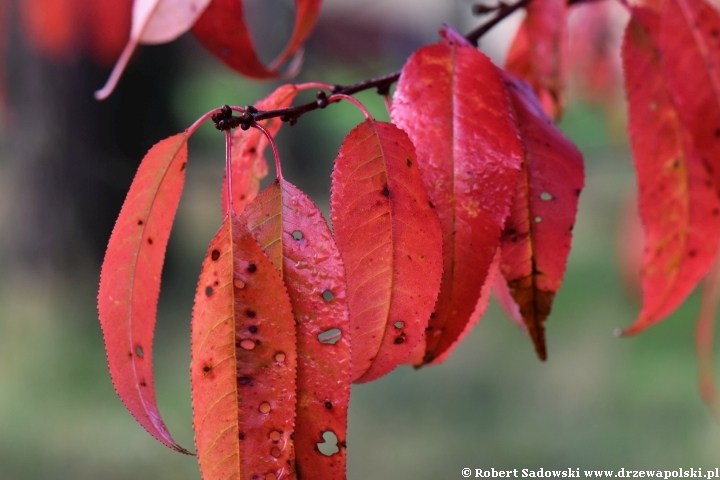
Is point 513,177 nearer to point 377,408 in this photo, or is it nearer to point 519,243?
point 519,243

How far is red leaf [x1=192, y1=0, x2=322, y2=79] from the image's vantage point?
44 cm

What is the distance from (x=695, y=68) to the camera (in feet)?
1.39

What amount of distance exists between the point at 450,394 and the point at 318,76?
3.61 feet

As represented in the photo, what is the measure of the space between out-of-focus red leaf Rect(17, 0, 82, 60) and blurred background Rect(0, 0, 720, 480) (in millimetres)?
10

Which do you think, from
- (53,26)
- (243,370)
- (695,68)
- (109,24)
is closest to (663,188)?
(695,68)

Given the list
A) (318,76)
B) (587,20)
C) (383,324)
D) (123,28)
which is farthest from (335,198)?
(318,76)

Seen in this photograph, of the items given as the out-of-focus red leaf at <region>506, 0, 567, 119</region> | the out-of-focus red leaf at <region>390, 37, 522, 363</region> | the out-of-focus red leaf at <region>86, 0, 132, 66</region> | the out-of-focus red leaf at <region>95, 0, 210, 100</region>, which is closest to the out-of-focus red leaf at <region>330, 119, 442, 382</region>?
the out-of-focus red leaf at <region>390, 37, 522, 363</region>

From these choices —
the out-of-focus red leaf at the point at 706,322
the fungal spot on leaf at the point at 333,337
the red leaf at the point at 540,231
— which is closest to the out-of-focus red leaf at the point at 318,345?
the fungal spot on leaf at the point at 333,337

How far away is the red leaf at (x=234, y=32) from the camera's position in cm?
44

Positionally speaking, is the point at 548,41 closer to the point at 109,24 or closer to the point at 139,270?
the point at 139,270

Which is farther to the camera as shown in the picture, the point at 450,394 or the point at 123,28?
→ the point at 450,394

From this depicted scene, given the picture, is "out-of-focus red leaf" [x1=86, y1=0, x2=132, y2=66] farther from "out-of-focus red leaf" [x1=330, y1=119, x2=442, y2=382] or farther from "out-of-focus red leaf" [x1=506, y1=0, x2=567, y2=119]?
"out-of-focus red leaf" [x1=330, y1=119, x2=442, y2=382]

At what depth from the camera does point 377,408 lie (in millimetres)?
1820

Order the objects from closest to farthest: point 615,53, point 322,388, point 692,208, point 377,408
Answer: point 322,388 < point 692,208 < point 615,53 < point 377,408
